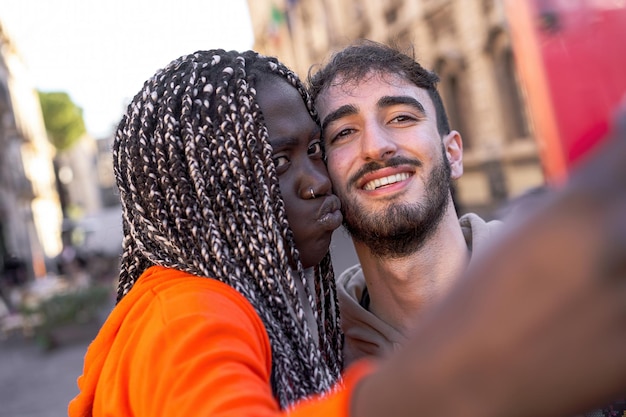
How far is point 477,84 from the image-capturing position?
1462 centimetres

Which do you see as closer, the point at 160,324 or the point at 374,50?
the point at 160,324

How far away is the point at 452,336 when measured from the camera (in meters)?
0.60

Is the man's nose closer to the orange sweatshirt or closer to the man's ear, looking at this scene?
the man's ear

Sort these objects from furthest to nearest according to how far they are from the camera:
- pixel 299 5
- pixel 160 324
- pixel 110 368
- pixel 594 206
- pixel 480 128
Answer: pixel 299 5 → pixel 480 128 → pixel 110 368 → pixel 160 324 → pixel 594 206

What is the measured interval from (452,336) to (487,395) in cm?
6

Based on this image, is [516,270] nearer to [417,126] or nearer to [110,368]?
[110,368]

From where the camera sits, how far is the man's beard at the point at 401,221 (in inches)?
84.6

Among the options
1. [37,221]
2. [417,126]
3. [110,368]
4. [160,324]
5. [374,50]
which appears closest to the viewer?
[160,324]

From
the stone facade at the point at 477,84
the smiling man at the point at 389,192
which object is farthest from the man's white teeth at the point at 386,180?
the stone facade at the point at 477,84

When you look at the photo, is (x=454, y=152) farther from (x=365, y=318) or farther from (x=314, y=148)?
(x=314, y=148)

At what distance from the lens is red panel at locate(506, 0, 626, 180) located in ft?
9.18

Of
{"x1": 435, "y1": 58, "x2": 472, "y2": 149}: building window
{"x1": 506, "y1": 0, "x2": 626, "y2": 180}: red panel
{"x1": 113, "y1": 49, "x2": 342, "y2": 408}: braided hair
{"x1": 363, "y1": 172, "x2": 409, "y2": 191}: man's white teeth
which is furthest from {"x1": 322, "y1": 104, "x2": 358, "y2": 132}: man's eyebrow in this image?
{"x1": 435, "y1": 58, "x2": 472, "y2": 149}: building window

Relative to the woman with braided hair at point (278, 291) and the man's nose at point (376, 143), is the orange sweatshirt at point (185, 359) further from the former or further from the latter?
the man's nose at point (376, 143)

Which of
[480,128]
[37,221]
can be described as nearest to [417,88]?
[480,128]
